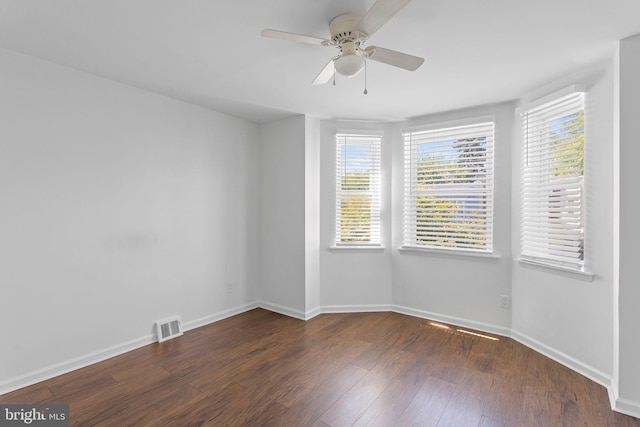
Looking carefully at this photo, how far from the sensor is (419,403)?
2080mm

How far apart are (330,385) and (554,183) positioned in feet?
8.40

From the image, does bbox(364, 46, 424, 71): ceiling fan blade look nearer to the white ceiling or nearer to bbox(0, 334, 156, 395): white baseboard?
the white ceiling

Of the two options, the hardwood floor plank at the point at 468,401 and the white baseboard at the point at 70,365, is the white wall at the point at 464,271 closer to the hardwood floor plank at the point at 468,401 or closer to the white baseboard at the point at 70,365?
the hardwood floor plank at the point at 468,401

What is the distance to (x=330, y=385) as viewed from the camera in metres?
2.28

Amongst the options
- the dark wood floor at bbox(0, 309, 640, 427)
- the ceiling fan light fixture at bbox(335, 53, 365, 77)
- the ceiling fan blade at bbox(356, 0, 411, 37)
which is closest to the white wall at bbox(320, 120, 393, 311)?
the dark wood floor at bbox(0, 309, 640, 427)

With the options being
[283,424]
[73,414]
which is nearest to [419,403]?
[283,424]

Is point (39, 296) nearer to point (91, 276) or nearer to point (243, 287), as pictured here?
point (91, 276)

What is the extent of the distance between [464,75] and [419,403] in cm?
253

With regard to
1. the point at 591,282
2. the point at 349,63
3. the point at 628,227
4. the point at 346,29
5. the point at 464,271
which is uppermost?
the point at 346,29

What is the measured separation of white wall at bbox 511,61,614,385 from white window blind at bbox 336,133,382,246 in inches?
70.4

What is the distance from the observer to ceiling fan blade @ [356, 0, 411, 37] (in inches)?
53.9

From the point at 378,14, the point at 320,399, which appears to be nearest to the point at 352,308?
the point at 320,399

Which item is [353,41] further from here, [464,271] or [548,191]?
[464,271]

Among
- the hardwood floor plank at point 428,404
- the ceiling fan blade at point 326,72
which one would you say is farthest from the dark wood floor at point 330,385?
the ceiling fan blade at point 326,72
